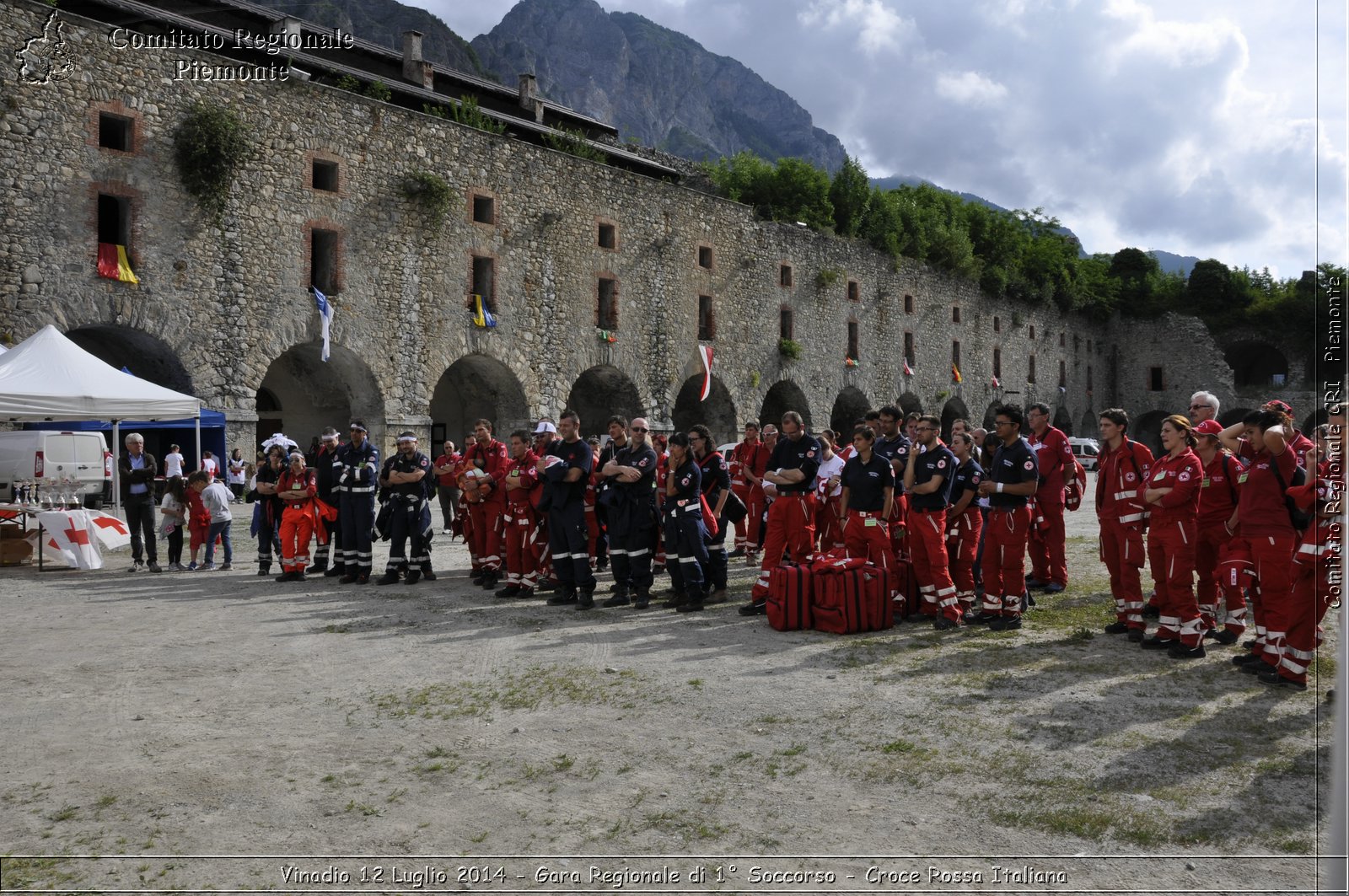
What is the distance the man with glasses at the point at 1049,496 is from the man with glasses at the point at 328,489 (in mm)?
7244

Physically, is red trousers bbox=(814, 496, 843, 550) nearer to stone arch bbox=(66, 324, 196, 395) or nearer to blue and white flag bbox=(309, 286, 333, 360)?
stone arch bbox=(66, 324, 196, 395)

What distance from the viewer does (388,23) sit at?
80.1 meters

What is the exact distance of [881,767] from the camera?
4570mm

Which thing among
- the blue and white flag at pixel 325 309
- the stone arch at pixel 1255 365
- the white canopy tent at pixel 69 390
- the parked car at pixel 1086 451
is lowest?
the parked car at pixel 1086 451

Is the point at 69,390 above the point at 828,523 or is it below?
above

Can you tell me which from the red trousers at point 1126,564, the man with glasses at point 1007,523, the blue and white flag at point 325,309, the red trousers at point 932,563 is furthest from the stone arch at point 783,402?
the red trousers at point 1126,564

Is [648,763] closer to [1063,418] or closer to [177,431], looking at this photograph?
[177,431]

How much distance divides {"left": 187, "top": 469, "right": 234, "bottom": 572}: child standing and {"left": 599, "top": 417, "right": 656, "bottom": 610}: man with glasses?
5321 millimetres

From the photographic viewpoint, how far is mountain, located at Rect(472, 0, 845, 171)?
396ft

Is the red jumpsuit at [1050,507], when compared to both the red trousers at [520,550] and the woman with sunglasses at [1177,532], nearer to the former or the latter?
the woman with sunglasses at [1177,532]

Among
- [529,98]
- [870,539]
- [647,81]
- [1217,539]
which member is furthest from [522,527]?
[647,81]

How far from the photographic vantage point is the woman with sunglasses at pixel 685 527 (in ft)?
29.2

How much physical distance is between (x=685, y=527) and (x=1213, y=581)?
427 cm

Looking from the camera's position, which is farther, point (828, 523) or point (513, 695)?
point (828, 523)
